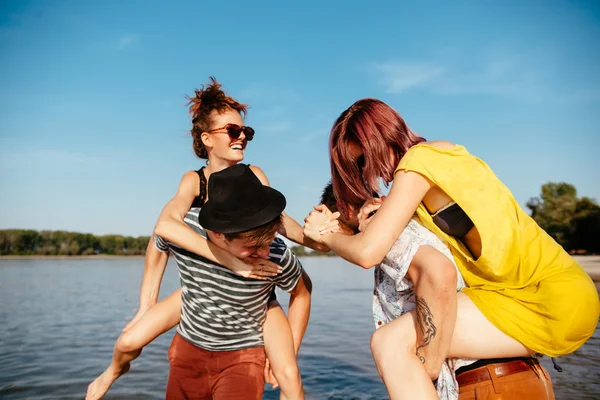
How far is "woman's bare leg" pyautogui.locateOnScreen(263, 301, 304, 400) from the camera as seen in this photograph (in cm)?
348

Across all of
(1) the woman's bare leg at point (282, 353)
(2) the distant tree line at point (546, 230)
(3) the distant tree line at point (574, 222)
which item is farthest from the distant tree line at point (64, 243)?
(1) the woman's bare leg at point (282, 353)

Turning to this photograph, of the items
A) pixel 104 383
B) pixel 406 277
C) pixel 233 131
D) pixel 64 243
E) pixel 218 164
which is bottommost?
pixel 104 383

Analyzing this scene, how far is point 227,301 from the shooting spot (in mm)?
3527

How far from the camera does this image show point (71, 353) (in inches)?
385

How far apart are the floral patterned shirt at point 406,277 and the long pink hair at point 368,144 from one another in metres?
0.39

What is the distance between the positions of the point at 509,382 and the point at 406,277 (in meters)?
0.84

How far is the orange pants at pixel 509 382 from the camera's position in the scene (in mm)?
2826

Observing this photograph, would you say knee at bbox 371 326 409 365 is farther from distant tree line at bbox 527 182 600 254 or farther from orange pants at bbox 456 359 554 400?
distant tree line at bbox 527 182 600 254

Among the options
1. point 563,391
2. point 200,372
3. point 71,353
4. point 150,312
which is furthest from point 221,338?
point 71,353

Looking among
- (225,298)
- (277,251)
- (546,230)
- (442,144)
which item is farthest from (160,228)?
(546,230)

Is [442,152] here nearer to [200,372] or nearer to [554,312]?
[554,312]

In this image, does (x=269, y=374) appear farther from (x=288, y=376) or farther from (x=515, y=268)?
(x=515, y=268)

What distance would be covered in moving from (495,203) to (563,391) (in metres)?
5.42

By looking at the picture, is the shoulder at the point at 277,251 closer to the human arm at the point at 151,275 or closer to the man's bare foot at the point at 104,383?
the human arm at the point at 151,275
